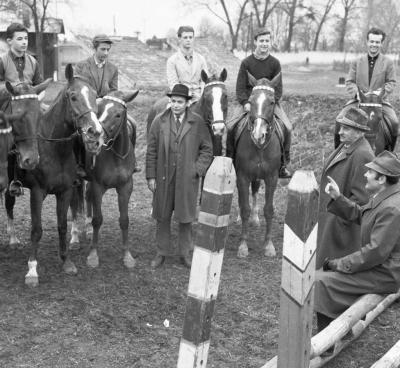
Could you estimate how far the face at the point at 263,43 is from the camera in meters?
7.86

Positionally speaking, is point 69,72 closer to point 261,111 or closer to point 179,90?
point 179,90

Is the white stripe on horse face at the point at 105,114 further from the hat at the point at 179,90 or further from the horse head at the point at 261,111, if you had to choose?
the horse head at the point at 261,111

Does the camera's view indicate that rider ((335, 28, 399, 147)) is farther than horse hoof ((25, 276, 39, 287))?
Yes

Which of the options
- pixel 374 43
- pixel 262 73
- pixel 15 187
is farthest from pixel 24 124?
pixel 374 43

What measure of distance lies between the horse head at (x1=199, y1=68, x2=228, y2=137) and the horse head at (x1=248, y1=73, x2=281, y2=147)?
392 mm

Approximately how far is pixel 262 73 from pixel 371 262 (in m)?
4.58

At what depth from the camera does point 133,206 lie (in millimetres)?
10031

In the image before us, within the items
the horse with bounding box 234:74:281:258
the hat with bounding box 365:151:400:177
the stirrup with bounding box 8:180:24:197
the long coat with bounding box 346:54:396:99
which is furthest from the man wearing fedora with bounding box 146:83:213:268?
the long coat with bounding box 346:54:396:99

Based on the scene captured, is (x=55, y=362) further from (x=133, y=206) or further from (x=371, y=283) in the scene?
(x=133, y=206)

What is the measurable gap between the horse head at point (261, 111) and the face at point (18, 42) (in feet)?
9.90

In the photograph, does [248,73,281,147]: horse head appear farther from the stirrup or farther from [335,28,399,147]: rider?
the stirrup

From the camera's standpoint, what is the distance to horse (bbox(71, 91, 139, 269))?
6355mm

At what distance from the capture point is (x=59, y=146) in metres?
6.11

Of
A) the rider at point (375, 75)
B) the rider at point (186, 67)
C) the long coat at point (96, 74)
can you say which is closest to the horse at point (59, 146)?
the long coat at point (96, 74)
